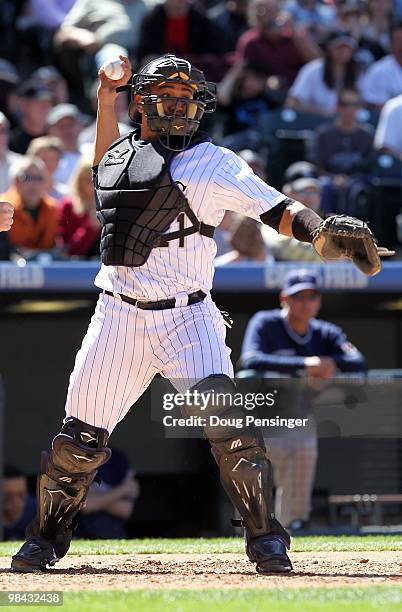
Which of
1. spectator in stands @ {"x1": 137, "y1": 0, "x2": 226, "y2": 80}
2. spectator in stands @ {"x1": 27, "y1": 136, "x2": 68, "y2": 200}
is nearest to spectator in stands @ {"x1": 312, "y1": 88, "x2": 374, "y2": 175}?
spectator in stands @ {"x1": 137, "y1": 0, "x2": 226, "y2": 80}

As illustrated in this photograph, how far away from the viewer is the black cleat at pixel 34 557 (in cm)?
467

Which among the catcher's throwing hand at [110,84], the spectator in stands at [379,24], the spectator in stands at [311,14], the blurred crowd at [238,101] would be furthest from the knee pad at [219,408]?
the spectator in stands at [379,24]

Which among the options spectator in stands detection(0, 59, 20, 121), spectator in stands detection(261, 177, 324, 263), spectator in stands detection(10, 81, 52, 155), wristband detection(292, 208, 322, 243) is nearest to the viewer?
wristband detection(292, 208, 322, 243)

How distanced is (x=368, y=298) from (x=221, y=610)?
530 cm

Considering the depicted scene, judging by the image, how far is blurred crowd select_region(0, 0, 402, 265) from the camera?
873 cm

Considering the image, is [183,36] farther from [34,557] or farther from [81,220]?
[34,557]

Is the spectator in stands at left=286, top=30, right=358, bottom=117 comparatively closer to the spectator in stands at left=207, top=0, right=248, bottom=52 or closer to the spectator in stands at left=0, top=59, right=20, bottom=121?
the spectator in stands at left=207, top=0, right=248, bottom=52

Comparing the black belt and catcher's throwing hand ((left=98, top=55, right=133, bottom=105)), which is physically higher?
catcher's throwing hand ((left=98, top=55, right=133, bottom=105))

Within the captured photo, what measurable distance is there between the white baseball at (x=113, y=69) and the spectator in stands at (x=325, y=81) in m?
6.47

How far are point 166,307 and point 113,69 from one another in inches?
41.0

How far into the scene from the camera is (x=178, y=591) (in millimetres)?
4078

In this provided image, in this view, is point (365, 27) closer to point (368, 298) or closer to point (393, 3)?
point (393, 3)

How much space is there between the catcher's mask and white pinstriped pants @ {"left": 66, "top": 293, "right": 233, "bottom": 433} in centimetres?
61

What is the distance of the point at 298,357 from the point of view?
7922mm
